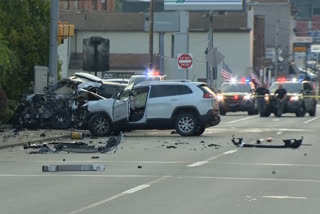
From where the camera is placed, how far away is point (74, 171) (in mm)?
17438

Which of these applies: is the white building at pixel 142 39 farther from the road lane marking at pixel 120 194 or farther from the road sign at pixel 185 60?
the road lane marking at pixel 120 194

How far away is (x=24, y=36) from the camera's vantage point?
3575cm

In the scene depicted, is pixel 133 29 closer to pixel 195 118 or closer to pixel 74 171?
pixel 195 118

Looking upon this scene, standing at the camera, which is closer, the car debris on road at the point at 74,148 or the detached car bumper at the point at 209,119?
the car debris on road at the point at 74,148

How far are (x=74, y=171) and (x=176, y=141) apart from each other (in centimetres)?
946

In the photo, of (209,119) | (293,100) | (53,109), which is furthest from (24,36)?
(293,100)

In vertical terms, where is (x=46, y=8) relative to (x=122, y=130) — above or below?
above

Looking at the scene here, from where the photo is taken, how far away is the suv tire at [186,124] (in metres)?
28.9

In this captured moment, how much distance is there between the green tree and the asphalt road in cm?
1142

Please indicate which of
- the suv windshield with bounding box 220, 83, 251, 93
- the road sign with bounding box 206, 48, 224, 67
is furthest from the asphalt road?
the suv windshield with bounding box 220, 83, 251, 93

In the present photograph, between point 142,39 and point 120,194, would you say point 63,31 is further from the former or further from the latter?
point 142,39

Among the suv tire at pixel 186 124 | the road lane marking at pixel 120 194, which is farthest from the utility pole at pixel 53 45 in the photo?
the road lane marking at pixel 120 194

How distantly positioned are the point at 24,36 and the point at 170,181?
2116cm

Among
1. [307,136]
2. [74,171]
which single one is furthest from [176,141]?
[74,171]
